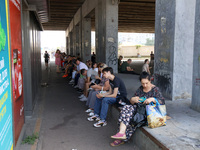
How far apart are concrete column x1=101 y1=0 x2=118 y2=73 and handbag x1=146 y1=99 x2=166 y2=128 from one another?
8.90 metres

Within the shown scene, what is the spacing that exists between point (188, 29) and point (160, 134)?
11.6 feet

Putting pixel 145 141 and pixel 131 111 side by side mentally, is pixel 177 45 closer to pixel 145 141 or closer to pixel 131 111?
pixel 131 111

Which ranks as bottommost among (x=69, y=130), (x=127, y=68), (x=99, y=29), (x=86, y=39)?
(x=69, y=130)

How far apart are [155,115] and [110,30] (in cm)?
937

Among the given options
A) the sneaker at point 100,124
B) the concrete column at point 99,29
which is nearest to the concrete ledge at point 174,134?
the sneaker at point 100,124

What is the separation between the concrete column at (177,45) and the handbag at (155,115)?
2272 mm

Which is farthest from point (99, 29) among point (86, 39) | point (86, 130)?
point (86, 130)

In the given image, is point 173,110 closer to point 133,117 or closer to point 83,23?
point 133,117

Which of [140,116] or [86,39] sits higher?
[86,39]

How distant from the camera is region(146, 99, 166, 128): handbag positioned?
3910 millimetres

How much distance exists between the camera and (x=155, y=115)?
393 centimetres

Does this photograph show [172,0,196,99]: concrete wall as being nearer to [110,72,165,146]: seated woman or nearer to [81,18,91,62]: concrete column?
[110,72,165,146]: seated woman

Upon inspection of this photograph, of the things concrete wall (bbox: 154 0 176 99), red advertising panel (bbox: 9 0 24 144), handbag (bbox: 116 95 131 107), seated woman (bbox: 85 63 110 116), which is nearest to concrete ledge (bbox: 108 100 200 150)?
handbag (bbox: 116 95 131 107)

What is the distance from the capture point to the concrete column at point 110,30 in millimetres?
12491
